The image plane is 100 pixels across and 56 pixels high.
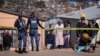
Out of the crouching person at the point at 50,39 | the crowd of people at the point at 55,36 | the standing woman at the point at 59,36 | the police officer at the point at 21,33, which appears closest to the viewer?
the police officer at the point at 21,33

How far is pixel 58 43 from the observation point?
20.2 metres

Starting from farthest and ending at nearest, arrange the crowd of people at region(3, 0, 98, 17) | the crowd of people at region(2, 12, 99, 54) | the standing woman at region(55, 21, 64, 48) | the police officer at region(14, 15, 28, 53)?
1. the crowd of people at region(3, 0, 98, 17)
2. the standing woman at region(55, 21, 64, 48)
3. the crowd of people at region(2, 12, 99, 54)
4. the police officer at region(14, 15, 28, 53)

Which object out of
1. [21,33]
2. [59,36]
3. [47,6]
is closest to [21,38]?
[21,33]

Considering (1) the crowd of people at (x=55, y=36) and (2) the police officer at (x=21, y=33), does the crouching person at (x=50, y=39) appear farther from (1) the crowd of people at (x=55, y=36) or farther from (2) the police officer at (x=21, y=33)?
(2) the police officer at (x=21, y=33)

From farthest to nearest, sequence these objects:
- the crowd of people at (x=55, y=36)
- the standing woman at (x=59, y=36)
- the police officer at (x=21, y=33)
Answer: the standing woman at (x=59, y=36) → the crowd of people at (x=55, y=36) → the police officer at (x=21, y=33)

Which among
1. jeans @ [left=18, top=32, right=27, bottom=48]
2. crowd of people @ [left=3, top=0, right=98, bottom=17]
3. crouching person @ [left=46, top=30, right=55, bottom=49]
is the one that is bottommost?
crowd of people @ [left=3, top=0, right=98, bottom=17]

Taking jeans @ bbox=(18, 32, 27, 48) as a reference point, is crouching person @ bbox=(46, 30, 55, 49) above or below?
below

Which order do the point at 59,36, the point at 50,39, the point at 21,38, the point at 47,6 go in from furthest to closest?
the point at 47,6 < the point at 50,39 < the point at 59,36 < the point at 21,38

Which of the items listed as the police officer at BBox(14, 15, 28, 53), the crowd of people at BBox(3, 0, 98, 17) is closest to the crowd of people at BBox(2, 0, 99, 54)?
the police officer at BBox(14, 15, 28, 53)

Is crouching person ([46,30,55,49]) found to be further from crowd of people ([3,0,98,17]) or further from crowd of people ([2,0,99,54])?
crowd of people ([3,0,98,17])

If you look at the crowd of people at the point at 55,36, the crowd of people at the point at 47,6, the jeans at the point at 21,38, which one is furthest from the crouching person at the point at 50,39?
the crowd of people at the point at 47,6

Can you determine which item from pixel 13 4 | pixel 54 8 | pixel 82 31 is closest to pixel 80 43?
pixel 82 31

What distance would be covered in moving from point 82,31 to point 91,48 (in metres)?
1.08

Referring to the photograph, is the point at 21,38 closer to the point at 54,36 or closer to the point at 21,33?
the point at 21,33
